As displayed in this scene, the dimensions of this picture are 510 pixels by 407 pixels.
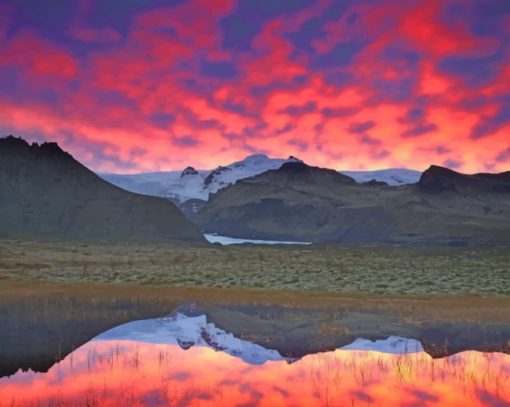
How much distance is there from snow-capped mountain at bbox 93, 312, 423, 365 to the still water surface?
0.12 feet

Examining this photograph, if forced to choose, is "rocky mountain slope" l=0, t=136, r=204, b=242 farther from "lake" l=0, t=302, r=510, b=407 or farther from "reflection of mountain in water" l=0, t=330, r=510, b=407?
"reflection of mountain in water" l=0, t=330, r=510, b=407

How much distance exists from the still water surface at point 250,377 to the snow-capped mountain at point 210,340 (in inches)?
1.4

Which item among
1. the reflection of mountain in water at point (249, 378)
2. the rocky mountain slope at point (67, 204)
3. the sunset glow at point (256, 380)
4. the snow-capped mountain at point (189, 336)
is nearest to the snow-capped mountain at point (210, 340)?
the snow-capped mountain at point (189, 336)

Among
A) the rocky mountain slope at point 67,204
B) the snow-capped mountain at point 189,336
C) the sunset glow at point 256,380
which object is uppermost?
the rocky mountain slope at point 67,204

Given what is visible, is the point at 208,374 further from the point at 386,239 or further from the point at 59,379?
the point at 386,239

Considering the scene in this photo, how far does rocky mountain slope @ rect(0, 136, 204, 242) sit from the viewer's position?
436ft

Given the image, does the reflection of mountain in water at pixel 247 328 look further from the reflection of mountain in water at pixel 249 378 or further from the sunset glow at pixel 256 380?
the sunset glow at pixel 256 380

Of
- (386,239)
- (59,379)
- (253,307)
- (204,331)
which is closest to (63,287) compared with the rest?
(253,307)

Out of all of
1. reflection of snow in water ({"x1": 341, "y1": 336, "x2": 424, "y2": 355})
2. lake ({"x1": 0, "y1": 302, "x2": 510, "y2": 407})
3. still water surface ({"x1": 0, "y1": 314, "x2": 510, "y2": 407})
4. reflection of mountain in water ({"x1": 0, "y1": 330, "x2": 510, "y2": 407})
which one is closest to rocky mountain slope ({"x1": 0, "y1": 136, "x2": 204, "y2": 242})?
lake ({"x1": 0, "y1": 302, "x2": 510, "y2": 407})

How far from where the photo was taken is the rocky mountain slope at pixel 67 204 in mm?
133000

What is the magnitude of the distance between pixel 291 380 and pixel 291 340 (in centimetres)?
613

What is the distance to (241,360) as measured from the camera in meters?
17.5

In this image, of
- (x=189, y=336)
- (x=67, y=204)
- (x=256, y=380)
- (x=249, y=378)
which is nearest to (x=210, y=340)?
(x=189, y=336)

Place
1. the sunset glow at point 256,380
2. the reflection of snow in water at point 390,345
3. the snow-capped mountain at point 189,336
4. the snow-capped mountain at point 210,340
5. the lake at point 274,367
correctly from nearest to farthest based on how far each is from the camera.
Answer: the sunset glow at point 256,380 < the lake at point 274,367 < the snow-capped mountain at point 189,336 < the snow-capped mountain at point 210,340 < the reflection of snow in water at point 390,345
